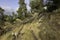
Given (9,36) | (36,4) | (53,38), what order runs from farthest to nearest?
(36,4), (9,36), (53,38)

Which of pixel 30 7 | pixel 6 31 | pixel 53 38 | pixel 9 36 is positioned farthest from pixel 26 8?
pixel 53 38

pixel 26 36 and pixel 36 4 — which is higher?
pixel 36 4

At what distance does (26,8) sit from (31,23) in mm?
5605

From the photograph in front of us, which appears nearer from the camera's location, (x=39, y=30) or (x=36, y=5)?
(x=39, y=30)

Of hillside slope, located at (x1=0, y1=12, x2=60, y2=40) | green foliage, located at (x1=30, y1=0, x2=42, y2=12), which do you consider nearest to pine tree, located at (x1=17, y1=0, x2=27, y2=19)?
green foliage, located at (x1=30, y1=0, x2=42, y2=12)

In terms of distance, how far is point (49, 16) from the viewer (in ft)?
30.0

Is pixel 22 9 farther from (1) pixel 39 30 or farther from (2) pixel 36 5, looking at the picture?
(1) pixel 39 30

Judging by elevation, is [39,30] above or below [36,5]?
below

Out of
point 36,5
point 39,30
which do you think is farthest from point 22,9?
point 39,30

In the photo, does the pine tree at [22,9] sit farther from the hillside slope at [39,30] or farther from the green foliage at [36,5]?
the hillside slope at [39,30]

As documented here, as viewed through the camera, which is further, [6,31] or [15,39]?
[6,31]

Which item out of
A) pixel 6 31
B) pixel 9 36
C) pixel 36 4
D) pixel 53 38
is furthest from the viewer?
pixel 36 4

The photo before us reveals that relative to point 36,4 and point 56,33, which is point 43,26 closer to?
point 56,33

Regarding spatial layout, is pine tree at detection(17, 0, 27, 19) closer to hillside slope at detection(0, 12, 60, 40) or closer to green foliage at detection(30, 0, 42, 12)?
green foliage at detection(30, 0, 42, 12)
